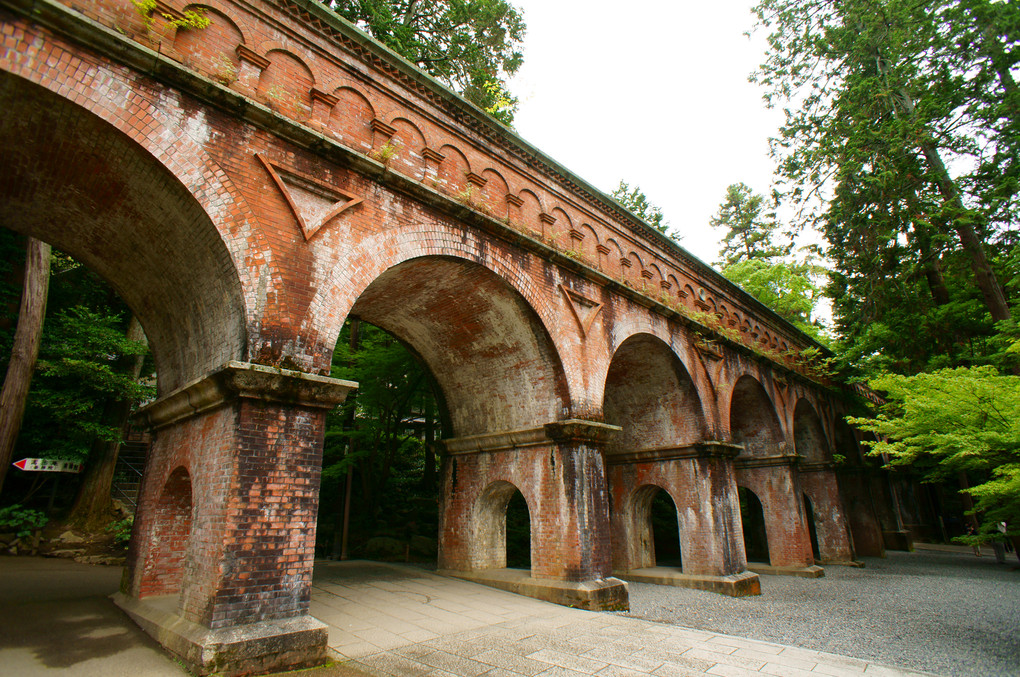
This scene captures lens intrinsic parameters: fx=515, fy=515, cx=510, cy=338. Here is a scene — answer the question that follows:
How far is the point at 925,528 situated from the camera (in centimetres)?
2936

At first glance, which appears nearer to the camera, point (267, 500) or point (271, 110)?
point (267, 500)

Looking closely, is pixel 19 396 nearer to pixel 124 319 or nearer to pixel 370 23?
pixel 124 319

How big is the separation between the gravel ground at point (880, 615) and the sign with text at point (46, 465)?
11.7 m

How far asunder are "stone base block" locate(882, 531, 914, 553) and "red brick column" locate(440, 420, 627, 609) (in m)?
20.8

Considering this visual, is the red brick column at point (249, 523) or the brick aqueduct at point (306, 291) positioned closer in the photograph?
the red brick column at point (249, 523)

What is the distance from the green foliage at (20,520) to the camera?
451 inches

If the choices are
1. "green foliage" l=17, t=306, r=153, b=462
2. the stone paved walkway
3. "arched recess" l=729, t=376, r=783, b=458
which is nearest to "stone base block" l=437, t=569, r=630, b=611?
the stone paved walkway

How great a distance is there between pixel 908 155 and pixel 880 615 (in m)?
9.58

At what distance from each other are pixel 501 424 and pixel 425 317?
2.37 m

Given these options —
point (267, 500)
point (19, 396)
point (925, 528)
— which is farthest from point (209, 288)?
point (925, 528)

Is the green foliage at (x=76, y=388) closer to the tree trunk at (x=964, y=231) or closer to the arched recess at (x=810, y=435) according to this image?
the tree trunk at (x=964, y=231)

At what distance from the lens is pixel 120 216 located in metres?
5.68

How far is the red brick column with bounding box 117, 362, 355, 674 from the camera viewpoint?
4348mm

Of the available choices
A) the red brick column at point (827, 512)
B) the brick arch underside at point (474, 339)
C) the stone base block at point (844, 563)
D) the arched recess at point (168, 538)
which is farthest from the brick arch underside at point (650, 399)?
the stone base block at point (844, 563)
